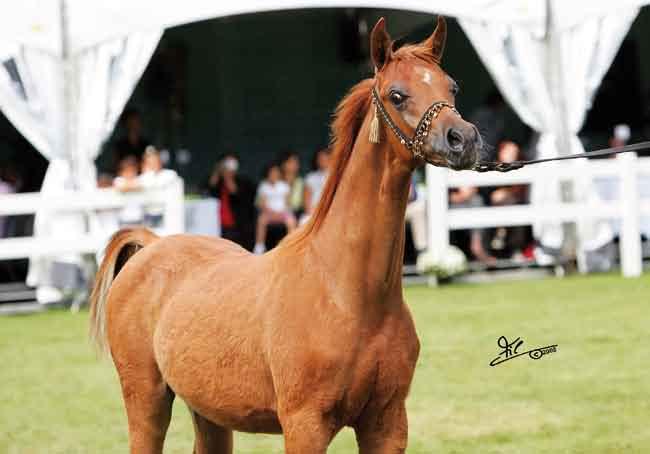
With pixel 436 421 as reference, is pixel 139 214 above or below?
above

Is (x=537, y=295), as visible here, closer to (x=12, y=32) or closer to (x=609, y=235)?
(x=609, y=235)

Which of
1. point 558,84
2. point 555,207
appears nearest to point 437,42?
point 555,207

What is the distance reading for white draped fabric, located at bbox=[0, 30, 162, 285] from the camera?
12969 mm

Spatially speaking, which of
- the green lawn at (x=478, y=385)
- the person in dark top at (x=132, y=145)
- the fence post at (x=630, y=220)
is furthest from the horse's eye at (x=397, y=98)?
the person in dark top at (x=132, y=145)

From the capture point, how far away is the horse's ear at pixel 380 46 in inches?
161

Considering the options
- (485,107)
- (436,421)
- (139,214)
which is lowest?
(436,421)

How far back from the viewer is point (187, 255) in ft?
17.1

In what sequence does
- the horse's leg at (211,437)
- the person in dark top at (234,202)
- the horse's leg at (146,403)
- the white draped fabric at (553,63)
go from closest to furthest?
the horse's leg at (146,403) → the horse's leg at (211,437) → the white draped fabric at (553,63) → the person in dark top at (234,202)

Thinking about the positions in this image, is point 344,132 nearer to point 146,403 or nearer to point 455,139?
point 455,139

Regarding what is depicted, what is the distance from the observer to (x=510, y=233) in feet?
49.0

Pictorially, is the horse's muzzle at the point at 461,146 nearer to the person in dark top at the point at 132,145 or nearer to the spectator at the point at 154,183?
the spectator at the point at 154,183

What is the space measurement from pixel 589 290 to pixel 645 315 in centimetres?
181

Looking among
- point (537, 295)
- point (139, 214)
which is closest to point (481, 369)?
point (537, 295)

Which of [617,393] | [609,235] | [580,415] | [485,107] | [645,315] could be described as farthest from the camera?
[485,107]
